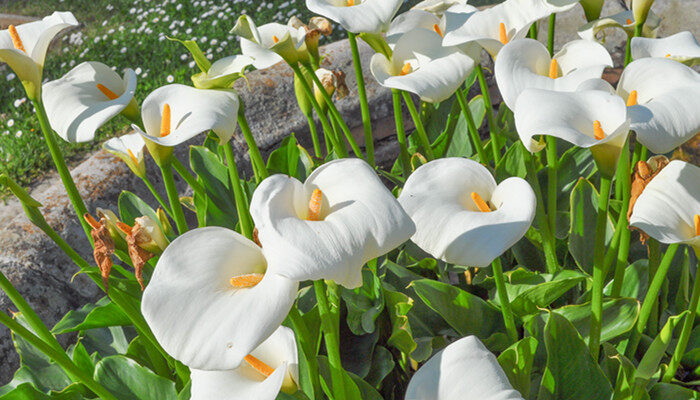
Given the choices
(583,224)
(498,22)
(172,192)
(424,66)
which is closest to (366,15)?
(424,66)

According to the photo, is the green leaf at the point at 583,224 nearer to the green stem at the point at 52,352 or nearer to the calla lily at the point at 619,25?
the calla lily at the point at 619,25

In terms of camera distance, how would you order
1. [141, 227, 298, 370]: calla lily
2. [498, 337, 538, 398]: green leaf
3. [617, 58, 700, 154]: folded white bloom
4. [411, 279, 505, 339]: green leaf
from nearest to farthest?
[141, 227, 298, 370]: calla lily → [617, 58, 700, 154]: folded white bloom → [498, 337, 538, 398]: green leaf → [411, 279, 505, 339]: green leaf

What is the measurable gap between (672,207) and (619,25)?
1.15 feet

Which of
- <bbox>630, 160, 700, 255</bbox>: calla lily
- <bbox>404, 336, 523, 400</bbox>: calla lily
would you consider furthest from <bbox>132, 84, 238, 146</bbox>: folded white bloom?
<bbox>630, 160, 700, 255</bbox>: calla lily

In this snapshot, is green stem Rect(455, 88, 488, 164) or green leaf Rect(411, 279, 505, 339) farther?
green stem Rect(455, 88, 488, 164)

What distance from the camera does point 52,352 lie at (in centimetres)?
68

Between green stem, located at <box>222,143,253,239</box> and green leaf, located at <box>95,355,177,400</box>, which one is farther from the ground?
green stem, located at <box>222,143,253,239</box>

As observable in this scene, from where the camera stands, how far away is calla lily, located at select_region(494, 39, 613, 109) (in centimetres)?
75

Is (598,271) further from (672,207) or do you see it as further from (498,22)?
(498,22)

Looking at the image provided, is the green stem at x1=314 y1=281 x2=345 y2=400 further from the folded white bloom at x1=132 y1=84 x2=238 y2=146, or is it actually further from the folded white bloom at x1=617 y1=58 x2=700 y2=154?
the folded white bloom at x1=617 y1=58 x2=700 y2=154

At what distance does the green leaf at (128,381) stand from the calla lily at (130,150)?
0.26m

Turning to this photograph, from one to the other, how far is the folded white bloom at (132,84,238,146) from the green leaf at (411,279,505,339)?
1.00 ft

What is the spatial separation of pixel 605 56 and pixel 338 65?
857 millimetres

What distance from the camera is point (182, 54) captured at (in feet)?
8.82
